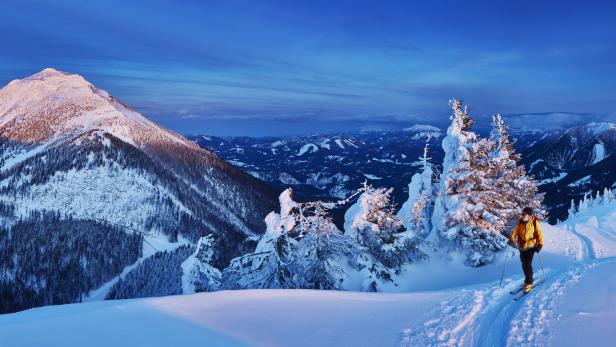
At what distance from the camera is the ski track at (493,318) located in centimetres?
816

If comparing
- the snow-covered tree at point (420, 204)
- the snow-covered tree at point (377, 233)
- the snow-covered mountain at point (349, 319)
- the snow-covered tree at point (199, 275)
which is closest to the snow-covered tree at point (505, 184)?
the snow-covered tree at point (420, 204)

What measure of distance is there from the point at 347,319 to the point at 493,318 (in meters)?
3.28

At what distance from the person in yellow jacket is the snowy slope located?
568 millimetres

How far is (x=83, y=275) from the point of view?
10300 cm

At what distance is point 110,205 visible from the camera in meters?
138

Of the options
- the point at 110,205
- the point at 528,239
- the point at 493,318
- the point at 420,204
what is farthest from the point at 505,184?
the point at 110,205

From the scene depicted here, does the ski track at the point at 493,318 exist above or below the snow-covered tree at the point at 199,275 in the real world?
above

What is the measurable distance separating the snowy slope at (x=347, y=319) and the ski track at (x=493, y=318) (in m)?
0.02

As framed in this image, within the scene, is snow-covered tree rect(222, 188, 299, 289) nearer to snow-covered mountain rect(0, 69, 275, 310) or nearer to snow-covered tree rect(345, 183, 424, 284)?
snow-covered tree rect(345, 183, 424, 284)

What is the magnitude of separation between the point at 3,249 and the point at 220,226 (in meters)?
59.5

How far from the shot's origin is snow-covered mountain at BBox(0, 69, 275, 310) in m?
104

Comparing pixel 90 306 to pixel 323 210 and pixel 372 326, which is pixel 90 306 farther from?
pixel 323 210

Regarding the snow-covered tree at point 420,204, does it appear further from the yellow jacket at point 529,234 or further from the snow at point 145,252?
the snow at point 145,252

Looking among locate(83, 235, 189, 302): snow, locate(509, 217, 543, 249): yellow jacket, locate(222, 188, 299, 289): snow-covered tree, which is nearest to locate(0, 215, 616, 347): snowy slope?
locate(509, 217, 543, 249): yellow jacket
